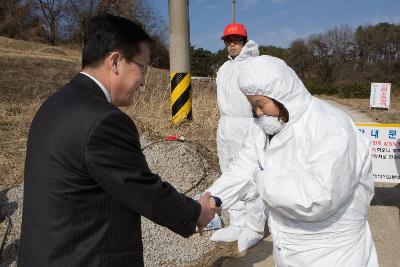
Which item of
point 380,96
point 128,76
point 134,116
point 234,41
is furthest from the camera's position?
point 380,96

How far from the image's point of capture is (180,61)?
25.2 ft

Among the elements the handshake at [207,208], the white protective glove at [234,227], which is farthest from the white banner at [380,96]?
the handshake at [207,208]

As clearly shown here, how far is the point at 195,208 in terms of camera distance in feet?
6.26

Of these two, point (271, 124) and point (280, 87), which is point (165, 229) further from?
point (280, 87)

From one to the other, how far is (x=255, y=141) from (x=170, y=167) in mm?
3657

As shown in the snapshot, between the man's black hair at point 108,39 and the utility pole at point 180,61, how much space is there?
19.0 feet

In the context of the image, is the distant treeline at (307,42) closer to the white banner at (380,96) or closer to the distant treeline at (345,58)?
the distant treeline at (345,58)

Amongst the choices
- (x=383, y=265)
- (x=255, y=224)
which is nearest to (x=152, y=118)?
(x=255, y=224)

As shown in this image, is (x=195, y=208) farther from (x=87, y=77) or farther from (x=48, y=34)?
(x=48, y=34)

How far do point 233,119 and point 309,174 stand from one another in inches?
114

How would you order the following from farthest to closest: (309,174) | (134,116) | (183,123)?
(134,116)
(183,123)
(309,174)

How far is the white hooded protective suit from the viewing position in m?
4.66

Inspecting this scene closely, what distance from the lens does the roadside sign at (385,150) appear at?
5.30 meters

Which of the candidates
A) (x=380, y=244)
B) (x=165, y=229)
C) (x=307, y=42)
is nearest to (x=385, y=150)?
(x=380, y=244)
